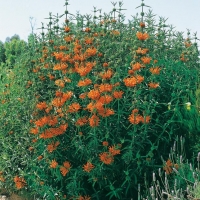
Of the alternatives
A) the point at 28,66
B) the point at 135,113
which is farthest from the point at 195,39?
the point at 135,113

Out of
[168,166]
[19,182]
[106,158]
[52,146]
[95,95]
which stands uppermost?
[95,95]

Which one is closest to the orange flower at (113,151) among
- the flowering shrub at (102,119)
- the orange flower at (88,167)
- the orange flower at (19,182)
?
the flowering shrub at (102,119)

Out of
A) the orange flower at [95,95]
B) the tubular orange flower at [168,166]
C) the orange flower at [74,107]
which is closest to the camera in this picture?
the orange flower at [95,95]

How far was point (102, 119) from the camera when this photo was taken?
4824 millimetres

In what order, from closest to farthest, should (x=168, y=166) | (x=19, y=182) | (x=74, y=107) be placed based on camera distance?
1. (x=74, y=107)
2. (x=168, y=166)
3. (x=19, y=182)

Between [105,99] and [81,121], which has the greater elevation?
[105,99]

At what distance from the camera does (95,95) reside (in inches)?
181

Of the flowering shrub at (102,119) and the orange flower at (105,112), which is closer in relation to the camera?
the orange flower at (105,112)

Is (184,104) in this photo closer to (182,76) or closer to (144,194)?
(182,76)

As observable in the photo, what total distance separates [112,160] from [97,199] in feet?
2.09

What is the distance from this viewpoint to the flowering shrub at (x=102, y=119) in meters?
4.84

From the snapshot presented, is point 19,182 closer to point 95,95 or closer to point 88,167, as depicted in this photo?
point 88,167

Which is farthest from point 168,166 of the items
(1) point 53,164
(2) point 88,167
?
(1) point 53,164

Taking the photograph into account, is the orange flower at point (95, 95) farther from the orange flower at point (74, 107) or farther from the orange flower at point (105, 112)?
the orange flower at point (74, 107)
